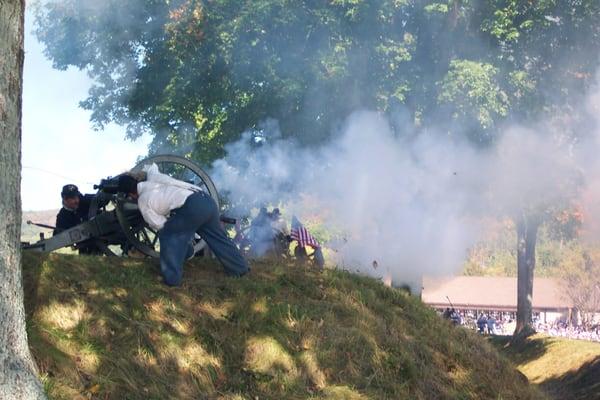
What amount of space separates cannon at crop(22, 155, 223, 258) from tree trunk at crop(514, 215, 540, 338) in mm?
15458

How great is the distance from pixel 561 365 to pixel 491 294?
36962mm


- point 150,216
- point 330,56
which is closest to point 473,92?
point 330,56

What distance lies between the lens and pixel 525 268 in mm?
24562

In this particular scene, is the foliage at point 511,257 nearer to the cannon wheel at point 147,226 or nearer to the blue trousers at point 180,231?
the cannon wheel at point 147,226

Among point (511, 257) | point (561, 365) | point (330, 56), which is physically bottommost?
point (561, 365)

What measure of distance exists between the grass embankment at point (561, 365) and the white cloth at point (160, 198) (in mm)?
7438

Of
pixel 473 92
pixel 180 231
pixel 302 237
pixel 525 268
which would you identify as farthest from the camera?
pixel 525 268

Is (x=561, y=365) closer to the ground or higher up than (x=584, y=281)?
closer to the ground

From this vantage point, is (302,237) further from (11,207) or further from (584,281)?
(584,281)

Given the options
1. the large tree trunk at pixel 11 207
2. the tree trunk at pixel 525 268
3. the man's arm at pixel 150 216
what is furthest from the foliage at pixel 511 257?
the large tree trunk at pixel 11 207

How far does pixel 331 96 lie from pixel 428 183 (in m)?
2.91

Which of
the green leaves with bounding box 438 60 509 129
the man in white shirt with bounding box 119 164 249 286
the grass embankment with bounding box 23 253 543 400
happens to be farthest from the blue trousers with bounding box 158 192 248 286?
the green leaves with bounding box 438 60 509 129

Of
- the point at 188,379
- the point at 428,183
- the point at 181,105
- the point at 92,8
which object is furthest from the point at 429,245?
the point at 188,379

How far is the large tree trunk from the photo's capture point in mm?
4648
